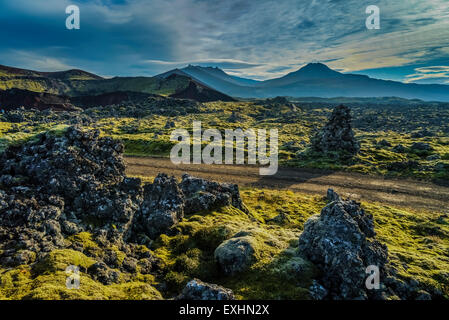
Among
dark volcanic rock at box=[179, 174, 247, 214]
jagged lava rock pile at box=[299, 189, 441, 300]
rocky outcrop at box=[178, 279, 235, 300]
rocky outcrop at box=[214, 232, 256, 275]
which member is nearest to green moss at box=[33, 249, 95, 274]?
rocky outcrop at box=[178, 279, 235, 300]

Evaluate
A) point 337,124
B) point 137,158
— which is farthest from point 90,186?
point 337,124

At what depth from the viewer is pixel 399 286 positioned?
13.3 m

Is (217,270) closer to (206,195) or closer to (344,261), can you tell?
(344,261)

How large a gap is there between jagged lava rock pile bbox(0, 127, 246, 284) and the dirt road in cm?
2125

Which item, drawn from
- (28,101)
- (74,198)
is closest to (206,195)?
(74,198)

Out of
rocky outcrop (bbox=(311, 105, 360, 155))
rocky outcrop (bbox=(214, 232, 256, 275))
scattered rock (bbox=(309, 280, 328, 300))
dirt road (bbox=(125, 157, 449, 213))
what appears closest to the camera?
scattered rock (bbox=(309, 280, 328, 300))

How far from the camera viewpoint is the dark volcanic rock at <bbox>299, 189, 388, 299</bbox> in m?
11.8

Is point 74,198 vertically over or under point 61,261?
over

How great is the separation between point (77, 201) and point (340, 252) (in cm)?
1575

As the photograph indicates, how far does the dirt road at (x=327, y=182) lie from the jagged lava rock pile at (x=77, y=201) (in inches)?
836

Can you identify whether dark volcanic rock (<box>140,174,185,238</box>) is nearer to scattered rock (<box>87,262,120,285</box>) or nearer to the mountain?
scattered rock (<box>87,262,120,285</box>)

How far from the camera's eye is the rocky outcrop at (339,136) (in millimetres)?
54406

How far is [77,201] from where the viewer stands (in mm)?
14875
